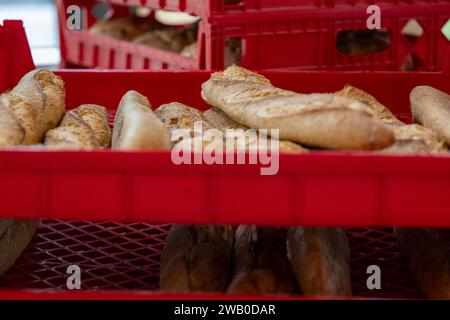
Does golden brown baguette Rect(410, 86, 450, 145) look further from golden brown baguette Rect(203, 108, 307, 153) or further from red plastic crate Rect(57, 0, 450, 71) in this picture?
red plastic crate Rect(57, 0, 450, 71)

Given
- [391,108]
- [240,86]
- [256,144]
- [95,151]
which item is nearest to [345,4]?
[391,108]

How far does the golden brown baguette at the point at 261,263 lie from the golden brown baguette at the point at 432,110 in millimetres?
422

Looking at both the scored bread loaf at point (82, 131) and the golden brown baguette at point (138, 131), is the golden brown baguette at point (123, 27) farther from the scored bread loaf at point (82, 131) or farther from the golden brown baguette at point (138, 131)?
the golden brown baguette at point (138, 131)

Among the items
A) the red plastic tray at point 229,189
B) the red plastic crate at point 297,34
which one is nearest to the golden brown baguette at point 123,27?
the red plastic crate at point 297,34

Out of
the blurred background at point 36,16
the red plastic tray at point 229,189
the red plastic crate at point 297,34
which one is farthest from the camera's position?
the blurred background at point 36,16

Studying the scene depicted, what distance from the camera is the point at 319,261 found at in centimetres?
157

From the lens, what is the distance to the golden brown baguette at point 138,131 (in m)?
1.44

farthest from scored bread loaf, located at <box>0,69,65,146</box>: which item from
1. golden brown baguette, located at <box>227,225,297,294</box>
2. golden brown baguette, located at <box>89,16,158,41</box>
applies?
golden brown baguette, located at <box>89,16,158,41</box>

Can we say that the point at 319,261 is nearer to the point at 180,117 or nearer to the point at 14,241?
the point at 180,117

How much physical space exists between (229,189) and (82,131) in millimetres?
485

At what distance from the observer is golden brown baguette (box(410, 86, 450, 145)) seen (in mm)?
1760

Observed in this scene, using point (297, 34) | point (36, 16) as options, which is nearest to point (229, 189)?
point (297, 34)

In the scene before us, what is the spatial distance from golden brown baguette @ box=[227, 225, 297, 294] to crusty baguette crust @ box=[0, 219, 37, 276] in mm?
522

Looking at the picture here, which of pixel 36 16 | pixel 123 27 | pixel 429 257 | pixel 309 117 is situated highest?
pixel 309 117
